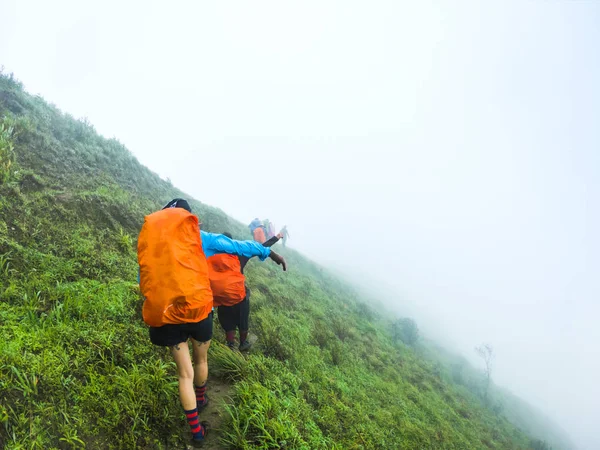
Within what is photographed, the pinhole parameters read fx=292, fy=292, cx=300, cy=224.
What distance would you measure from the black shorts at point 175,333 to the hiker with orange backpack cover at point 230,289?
1365 millimetres

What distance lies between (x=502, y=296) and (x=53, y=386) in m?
218

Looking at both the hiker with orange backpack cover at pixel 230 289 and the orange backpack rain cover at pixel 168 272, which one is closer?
the orange backpack rain cover at pixel 168 272

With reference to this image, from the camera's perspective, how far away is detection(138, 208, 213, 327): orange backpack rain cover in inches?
109

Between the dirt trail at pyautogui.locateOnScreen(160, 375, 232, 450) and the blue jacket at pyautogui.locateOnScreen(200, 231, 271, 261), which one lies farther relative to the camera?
the blue jacket at pyautogui.locateOnScreen(200, 231, 271, 261)

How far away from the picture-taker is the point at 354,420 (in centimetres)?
526

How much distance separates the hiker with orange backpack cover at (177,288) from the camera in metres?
2.77

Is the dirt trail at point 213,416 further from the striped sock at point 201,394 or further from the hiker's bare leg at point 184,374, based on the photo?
the hiker's bare leg at point 184,374

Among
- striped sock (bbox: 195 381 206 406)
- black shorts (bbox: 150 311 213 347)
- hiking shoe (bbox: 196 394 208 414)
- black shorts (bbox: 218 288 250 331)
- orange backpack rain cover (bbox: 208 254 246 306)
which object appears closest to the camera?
black shorts (bbox: 150 311 213 347)

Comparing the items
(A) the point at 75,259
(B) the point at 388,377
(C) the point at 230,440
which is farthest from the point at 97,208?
(B) the point at 388,377

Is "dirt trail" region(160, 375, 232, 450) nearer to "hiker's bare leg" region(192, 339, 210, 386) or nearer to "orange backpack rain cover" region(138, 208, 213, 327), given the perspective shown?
"hiker's bare leg" region(192, 339, 210, 386)

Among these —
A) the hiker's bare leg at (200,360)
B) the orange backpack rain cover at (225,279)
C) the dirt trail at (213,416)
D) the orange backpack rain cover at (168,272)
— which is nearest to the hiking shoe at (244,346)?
the dirt trail at (213,416)

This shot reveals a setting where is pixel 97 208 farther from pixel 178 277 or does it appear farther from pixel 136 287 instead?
pixel 178 277

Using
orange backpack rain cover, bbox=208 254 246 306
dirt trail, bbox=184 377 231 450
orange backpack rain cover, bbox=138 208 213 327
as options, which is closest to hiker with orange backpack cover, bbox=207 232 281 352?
orange backpack rain cover, bbox=208 254 246 306

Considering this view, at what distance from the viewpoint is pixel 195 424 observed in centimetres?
317
